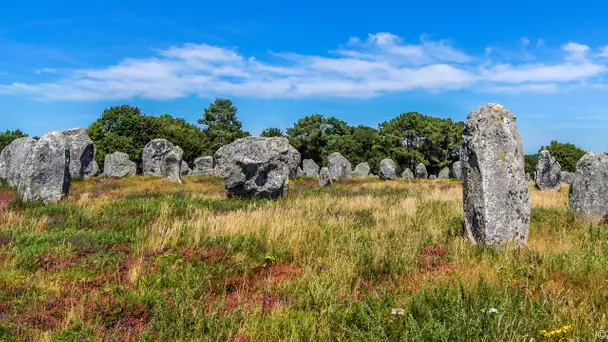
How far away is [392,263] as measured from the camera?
272 inches

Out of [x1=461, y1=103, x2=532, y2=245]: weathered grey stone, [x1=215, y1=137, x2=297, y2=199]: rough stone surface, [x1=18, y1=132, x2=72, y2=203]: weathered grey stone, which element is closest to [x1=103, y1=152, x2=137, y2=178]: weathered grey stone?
[x1=18, y1=132, x2=72, y2=203]: weathered grey stone

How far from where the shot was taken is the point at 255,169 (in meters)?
17.7

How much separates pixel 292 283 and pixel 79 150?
3186cm

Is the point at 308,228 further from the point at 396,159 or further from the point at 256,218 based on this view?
the point at 396,159

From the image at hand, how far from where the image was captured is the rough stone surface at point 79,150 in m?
30.9

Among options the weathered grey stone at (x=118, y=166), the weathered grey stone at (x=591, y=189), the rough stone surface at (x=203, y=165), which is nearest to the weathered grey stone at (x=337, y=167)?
the rough stone surface at (x=203, y=165)

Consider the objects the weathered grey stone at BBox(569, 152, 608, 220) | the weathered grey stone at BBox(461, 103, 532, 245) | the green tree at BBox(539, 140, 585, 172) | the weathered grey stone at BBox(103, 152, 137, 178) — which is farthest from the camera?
the green tree at BBox(539, 140, 585, 172)

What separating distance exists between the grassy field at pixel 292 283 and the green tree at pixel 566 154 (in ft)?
249

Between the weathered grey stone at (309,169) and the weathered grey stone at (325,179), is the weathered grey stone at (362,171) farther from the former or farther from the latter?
the weathered grey stone at (325,179)

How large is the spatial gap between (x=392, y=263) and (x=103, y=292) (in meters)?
4.52

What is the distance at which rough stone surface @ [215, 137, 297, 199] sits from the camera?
17.7 meters

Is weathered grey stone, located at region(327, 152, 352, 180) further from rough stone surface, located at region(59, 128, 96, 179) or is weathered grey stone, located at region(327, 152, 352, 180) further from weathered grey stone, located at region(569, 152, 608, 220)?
weathered grey stone, located at region(569, 152, 608, 220)

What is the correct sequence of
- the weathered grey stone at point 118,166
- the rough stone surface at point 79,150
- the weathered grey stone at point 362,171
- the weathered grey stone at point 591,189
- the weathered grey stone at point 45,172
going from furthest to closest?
the weathered grey stone at point 362,171 → the weathered grey stone at point 118,166 → the rough stone surface at point 79,150 → the weathered grey stone at point 45,172 → the weathered grey stone at point 591,189

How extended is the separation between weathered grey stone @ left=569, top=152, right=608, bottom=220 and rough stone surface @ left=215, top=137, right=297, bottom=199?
11.0 metres
